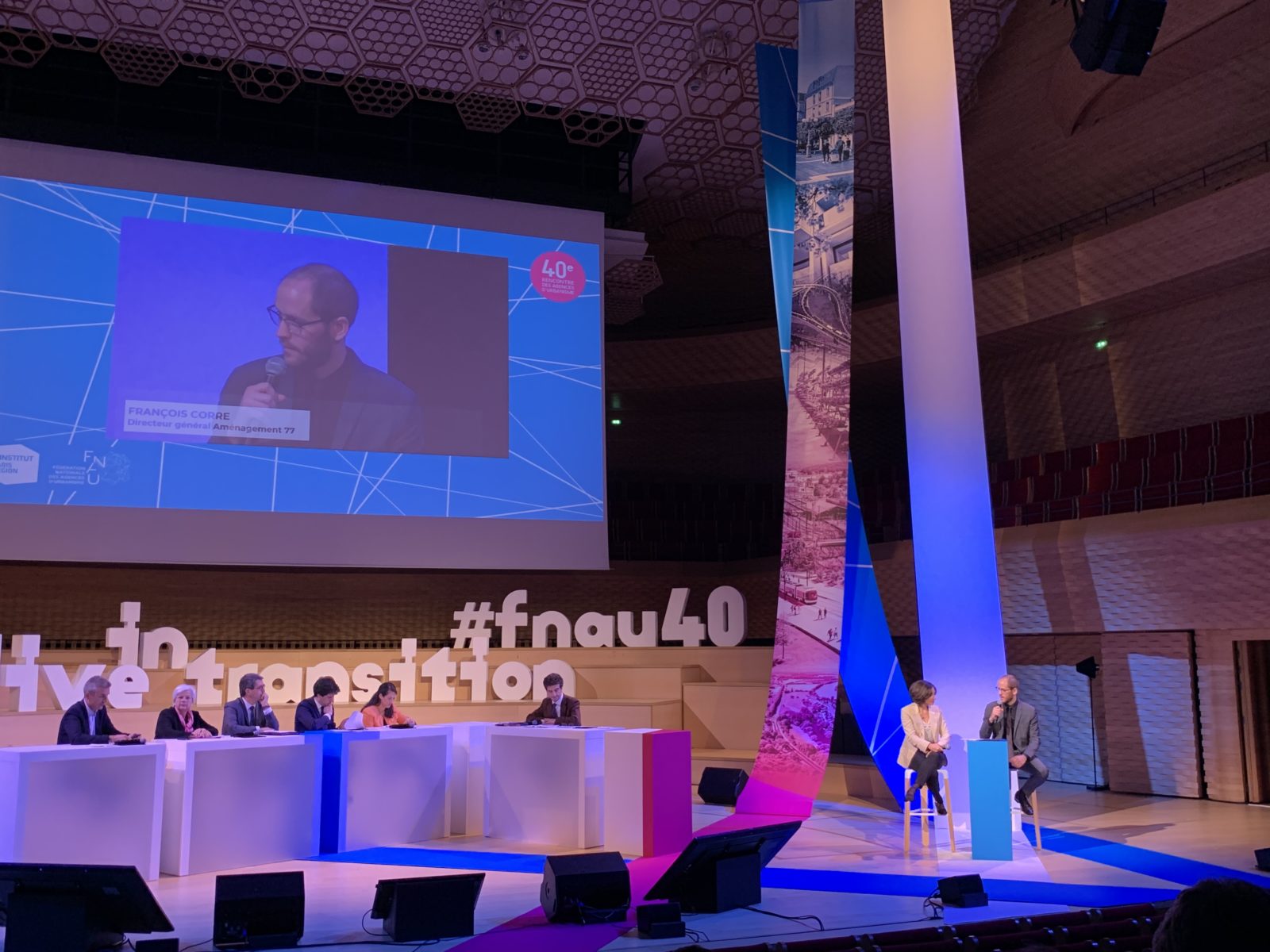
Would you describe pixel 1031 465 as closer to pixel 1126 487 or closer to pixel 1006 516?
pixel 1006 516

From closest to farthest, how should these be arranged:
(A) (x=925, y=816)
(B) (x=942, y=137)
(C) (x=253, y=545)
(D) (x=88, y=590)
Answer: (A) (x=925, y=816) < (B) (x=942, y=137) < (C) (x=253, y=545) < (D) (x=88, y=590)

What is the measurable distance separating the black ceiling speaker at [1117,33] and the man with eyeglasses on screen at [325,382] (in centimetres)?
663

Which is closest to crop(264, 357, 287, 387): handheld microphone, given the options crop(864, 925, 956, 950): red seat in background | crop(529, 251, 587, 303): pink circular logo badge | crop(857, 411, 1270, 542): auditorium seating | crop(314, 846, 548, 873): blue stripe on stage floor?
crop(529, 251, 587, 303): pink circular logo badge

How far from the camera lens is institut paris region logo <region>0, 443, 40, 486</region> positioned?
31.5ft

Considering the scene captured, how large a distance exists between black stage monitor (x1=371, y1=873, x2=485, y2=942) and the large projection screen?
5.58 meters

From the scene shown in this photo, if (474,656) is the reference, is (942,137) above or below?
above

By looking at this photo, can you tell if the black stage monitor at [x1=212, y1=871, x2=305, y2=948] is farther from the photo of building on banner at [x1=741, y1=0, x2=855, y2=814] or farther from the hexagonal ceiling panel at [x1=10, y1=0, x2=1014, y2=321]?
the hexagonal ceiling panel at [x1=10, y1=0, x2=1014, y2=321]

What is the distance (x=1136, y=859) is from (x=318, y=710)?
5753 millimetres

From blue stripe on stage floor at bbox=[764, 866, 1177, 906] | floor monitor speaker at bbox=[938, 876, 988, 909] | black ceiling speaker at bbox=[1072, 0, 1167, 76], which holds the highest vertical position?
black ceiling speaker at bbox=[1072, 0, 1167, 76]

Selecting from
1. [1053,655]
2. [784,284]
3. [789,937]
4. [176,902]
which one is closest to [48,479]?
[176,902]

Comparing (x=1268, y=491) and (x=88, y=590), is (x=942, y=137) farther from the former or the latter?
(x=88, y=590)

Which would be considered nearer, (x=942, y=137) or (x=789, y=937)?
(x=789, y=937)

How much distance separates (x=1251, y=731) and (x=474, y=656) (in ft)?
25.0

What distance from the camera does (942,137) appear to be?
8.98 m
